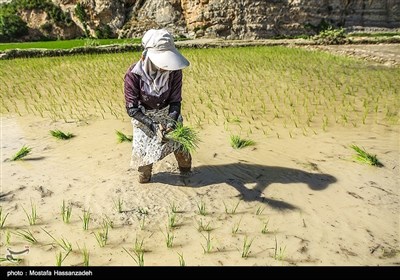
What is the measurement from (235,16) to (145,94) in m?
20.5

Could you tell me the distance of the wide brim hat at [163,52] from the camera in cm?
236

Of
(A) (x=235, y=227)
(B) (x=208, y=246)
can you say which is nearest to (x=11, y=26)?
(A) (x=235, y=227)

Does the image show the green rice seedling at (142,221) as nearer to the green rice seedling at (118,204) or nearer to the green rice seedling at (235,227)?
the green rice seedling at (118,204)

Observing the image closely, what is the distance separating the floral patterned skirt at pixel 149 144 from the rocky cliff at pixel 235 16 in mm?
19767

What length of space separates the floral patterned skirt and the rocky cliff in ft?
64.9

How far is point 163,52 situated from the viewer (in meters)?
2.41

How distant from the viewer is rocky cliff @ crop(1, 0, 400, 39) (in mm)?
21641

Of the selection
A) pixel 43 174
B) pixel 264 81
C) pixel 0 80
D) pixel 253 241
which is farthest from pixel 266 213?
pixel 0 80

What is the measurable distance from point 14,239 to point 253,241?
153cm

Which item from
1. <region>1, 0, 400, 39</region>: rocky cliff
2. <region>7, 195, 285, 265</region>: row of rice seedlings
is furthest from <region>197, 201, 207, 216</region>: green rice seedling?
<region>1, 0, 400, 39</region>: rocky cliff

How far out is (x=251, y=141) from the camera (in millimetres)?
3949

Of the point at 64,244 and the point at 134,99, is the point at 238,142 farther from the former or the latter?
the point at 64,244

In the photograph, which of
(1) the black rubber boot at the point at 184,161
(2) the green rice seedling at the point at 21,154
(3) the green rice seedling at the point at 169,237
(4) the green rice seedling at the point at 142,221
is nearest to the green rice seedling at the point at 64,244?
(4) the green rice seedling at the point at 142,221
